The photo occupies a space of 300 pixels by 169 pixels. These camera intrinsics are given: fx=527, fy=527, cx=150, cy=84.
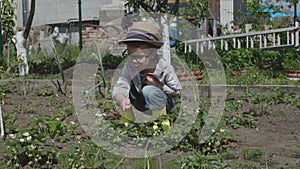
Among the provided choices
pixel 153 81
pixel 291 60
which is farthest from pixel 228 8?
pixel 153 81

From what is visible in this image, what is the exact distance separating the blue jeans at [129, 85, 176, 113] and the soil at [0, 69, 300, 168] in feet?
1.88

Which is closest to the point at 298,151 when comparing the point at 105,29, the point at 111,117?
the point at 111,117

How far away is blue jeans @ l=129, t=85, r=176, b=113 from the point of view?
11.8ft

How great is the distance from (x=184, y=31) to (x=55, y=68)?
264 centimetres

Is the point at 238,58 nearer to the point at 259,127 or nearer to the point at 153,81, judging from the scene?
the point at 259,127

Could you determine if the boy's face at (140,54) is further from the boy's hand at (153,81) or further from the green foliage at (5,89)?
the green foliage at (5,89)

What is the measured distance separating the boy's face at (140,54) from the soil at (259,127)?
0.85 meters

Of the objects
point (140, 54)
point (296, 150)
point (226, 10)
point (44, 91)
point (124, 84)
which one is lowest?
point (296, 150)

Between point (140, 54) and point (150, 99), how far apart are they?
37 cm

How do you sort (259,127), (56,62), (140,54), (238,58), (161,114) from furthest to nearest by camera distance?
(56,62), (238,58), (259,127), (161,114), (140,54)

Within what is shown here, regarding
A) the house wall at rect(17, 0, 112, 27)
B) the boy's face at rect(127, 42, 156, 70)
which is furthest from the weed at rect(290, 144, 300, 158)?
Result: the house wall at rect(17, 0, 112, 27)

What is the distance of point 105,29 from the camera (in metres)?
10.0

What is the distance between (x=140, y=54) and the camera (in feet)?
11.1

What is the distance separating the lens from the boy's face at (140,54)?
11.2ft
